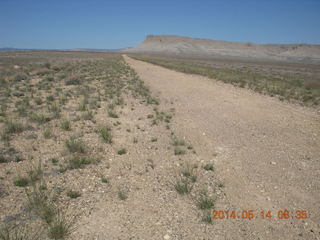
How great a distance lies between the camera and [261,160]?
464cm

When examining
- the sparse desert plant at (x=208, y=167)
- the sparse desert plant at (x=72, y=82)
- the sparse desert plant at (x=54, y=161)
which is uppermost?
the sparse desert plant at (x=72, y=82)

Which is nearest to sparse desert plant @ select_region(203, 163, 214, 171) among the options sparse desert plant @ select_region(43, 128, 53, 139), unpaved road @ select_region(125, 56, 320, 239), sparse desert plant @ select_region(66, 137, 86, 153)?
unpaved road @ select_region(125, 56, 320, 239)

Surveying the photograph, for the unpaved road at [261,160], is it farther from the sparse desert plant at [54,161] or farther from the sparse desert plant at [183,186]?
the sparse desert plant at [54,161]

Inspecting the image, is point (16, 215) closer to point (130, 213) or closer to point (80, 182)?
point (80, 182)

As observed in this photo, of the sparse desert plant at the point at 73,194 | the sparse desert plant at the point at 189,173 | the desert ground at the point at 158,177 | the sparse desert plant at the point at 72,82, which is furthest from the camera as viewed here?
the sparse desert plant at the point at 72,82

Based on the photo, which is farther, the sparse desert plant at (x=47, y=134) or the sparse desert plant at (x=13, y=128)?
the sparse desert plant at (x=13, y=128)

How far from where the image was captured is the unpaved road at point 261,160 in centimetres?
284

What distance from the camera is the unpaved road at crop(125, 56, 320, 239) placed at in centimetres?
284

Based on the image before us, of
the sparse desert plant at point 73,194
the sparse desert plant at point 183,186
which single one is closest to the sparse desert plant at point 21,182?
the sparse desert plant at point 73,194

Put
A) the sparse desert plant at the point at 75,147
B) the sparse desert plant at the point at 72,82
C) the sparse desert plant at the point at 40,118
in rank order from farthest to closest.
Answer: the sparse desert plant at the point at 72,82 → the sparse desert plant at the point at 40,118 → the sparse desert plant at the point at 75,147

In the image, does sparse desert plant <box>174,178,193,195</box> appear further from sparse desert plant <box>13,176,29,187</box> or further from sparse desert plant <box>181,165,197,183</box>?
sparse desert plant <box>13,176,29,187</box>

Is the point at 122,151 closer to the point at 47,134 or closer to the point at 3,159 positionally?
the point at 47,134

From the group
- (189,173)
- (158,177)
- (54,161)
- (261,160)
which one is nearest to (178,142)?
(189,173)

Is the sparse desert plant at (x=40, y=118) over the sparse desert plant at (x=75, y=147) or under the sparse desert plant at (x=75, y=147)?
over
